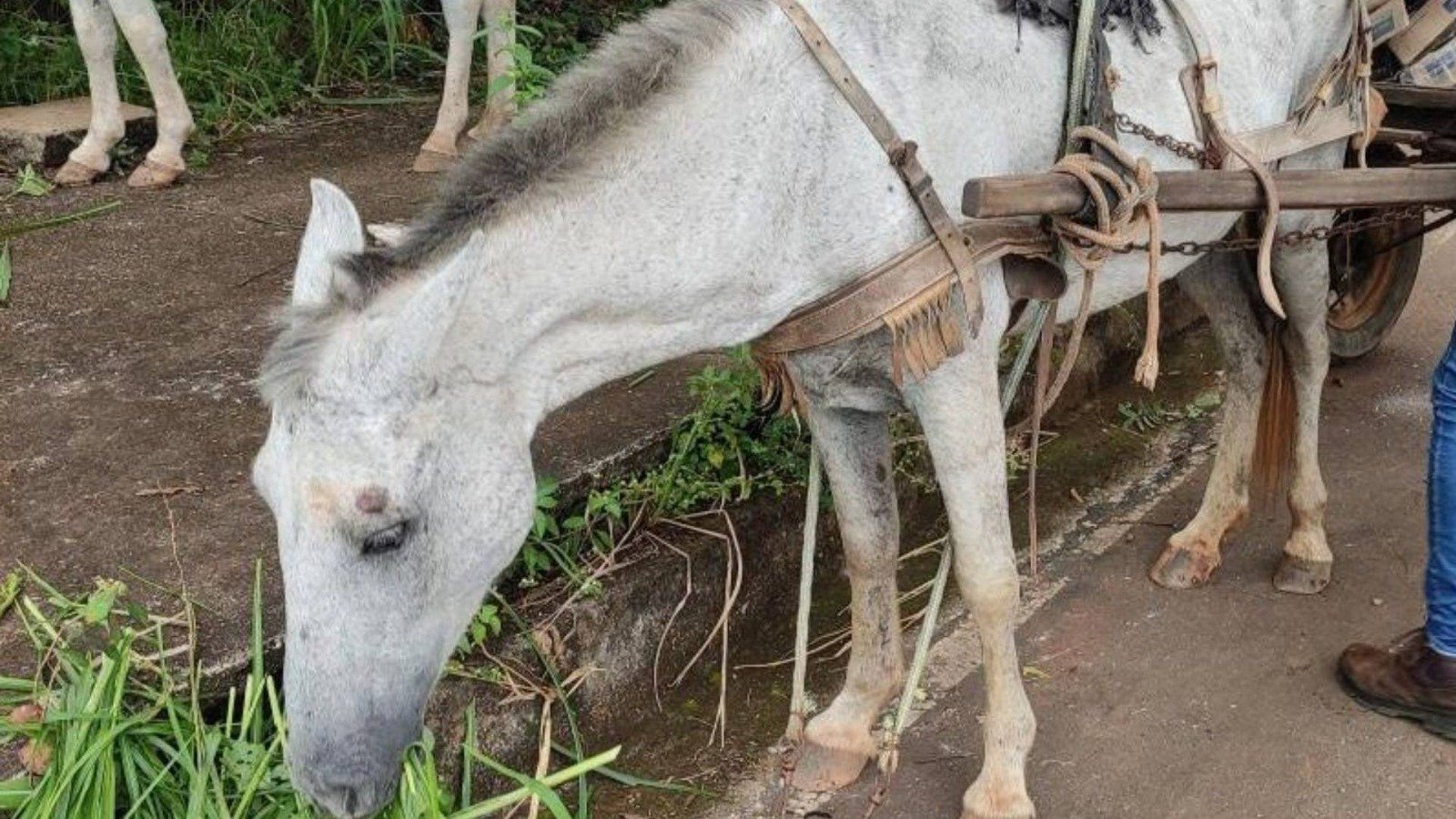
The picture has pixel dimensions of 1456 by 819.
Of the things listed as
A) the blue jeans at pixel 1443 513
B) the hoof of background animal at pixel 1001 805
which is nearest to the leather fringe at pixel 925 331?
the hoof of background animal at pixel 1001 805

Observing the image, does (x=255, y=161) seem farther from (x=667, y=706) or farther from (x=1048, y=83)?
(x=1048, y=83)

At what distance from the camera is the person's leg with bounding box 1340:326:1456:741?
3078 millimetres

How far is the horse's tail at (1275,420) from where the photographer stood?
→ 3.80m

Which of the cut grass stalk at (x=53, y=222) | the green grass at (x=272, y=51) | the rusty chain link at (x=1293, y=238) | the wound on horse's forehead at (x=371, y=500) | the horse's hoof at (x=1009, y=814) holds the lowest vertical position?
Result: the horse's hoof at (x=1009, y=814)

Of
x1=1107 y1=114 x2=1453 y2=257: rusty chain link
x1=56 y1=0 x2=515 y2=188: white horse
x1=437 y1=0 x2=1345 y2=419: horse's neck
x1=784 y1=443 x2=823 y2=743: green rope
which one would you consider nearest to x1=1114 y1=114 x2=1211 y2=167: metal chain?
x1=1107 y1=114 x2=1453 y2=257: rusty chain link

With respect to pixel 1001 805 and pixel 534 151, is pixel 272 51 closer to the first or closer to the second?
pixel 534 151

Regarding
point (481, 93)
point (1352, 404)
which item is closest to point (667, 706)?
point (1352, 404)

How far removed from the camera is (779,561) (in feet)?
12.4

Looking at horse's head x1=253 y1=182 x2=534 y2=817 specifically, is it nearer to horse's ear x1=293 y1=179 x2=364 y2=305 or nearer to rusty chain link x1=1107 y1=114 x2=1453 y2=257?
horse's ear x1=293 y1=179 x2=364 y2=305

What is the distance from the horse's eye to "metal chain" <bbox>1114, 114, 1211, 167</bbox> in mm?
1452

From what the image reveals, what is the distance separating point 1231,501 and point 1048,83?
1681 millimetres

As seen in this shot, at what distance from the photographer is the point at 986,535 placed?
2.79 m

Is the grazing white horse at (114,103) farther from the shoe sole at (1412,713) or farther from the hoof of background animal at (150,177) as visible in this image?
the shoe sole at (1412,713)

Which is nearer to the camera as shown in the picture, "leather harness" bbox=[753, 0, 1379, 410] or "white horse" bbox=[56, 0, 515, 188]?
"leather harness" bbox=[753, 0, 1379, 410]
